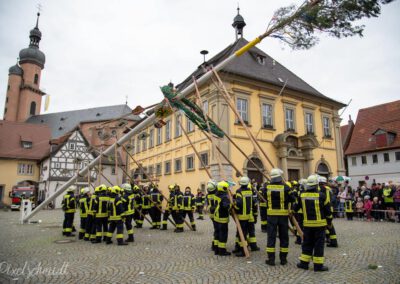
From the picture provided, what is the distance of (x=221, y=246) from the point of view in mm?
7617

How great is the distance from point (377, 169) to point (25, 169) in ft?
137

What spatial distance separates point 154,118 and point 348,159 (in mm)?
31326

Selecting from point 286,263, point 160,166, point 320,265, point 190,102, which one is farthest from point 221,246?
point 160,166

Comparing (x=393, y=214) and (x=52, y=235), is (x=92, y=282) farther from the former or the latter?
(x=393, y=214)

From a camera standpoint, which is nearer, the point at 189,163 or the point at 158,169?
the point at 189,163

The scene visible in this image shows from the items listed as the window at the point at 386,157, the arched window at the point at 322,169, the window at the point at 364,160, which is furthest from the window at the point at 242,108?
the window at the point at 364,160

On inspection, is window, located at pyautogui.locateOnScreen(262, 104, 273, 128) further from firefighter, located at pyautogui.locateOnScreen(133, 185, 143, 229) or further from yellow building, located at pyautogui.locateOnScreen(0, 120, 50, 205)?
yellow building, located at pyautogui.locateOnScreen(0, 120, 50, 205)

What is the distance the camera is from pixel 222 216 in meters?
7.75

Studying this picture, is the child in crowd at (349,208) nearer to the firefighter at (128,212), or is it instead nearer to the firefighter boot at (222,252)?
the firefighter boot at (222,252)

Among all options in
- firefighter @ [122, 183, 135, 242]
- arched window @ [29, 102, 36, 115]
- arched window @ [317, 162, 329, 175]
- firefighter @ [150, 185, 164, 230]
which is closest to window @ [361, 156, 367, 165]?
arched window @ [317, 162, 329, 175]

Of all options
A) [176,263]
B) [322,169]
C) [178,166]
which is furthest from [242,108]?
[176,263]

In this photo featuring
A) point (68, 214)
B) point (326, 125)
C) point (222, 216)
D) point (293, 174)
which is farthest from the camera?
point (326, 125)

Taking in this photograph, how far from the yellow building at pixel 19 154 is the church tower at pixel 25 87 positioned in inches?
905

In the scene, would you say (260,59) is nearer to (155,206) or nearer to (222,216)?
(155,206)
